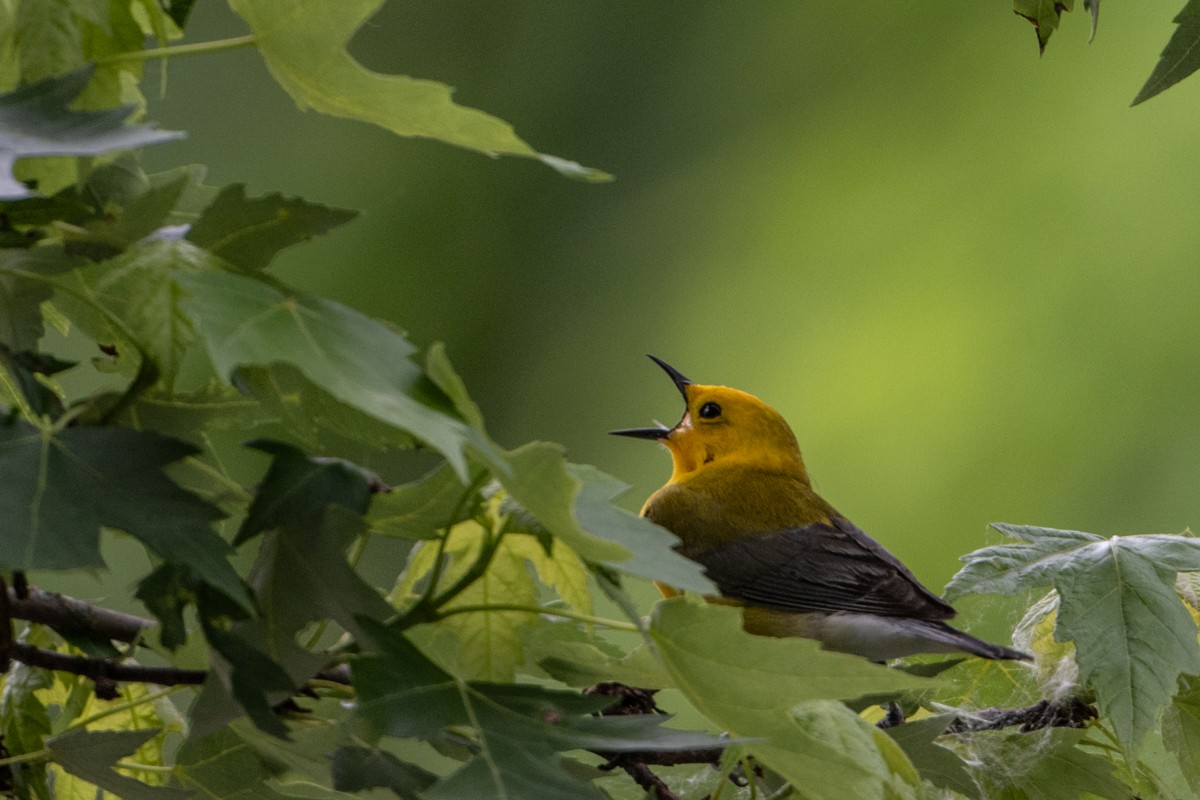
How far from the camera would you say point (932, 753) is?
0.65 m

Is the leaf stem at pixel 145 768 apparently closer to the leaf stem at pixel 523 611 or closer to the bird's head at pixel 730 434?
the leaf stem at pixel 523 611

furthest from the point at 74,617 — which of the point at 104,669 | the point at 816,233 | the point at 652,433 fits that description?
the point at 816,233

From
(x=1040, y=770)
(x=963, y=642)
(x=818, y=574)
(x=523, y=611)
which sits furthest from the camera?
(x=818, y=574)

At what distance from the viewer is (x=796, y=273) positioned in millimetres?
3223

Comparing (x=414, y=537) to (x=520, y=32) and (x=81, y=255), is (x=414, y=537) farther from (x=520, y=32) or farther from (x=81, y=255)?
(x=520, y=32)

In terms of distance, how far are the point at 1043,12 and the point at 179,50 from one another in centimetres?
54

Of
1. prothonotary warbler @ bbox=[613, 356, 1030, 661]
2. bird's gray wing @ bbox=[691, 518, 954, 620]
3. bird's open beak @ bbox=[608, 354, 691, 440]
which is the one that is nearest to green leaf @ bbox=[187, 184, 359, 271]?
prothonotary warbler @ bbox=[613, 356, 1030, 661]

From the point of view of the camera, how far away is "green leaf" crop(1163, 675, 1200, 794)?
764 millimetres

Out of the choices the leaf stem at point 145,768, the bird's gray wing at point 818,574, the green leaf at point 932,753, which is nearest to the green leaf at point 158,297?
the leaf stem at point 145,768

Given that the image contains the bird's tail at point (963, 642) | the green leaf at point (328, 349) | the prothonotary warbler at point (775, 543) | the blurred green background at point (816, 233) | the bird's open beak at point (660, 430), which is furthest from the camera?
the blurred green background at point (816, 233)

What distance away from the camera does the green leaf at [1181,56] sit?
2.39 ft

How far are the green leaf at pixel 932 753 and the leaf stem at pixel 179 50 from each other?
1.46ft

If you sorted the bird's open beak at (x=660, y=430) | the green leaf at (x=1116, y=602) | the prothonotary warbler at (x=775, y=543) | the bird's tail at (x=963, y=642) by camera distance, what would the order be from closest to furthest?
the green leaf at (x=1116, y=602), the bird's tail at (x=963, y=642), the prothonotary warbler at (x=775, y=543), the bird's open beak at (x=660, y=430)

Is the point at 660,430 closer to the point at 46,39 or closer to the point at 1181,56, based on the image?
the point at 1181,56
